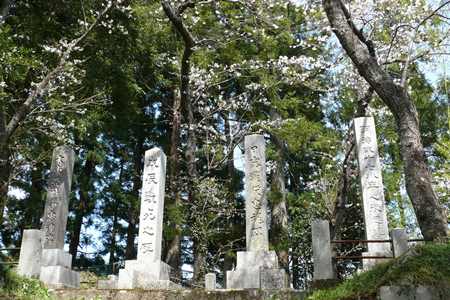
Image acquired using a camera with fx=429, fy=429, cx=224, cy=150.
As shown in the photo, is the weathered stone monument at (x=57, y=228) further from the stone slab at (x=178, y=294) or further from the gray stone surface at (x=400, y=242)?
the gray stone surface at (x=400, y=242)

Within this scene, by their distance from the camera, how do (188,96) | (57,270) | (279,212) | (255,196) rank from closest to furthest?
(57,270), (255,196), (188,96), (279,212)

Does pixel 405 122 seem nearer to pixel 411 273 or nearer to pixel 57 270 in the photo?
pixel 411 273

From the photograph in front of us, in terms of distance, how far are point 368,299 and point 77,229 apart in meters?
16.4

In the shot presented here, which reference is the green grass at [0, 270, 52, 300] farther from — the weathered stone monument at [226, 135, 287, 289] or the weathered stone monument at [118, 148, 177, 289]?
the weathered stone monument at [226, 135, 287, 289]

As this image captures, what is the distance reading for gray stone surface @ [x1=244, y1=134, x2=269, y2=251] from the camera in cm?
787

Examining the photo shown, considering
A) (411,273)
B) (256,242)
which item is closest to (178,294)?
(256,242)

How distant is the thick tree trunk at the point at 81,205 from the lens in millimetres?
17297

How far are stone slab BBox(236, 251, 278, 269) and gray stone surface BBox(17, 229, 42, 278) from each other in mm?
3921

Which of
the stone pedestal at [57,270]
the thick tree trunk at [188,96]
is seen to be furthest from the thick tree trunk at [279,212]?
the stone pedestal at [57,270]

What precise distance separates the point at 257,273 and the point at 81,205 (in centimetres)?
1226

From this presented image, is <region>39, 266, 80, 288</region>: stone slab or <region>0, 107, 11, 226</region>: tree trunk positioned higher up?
<region>0, 107, 11, 226</region>: tree trunk

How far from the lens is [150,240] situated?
807 centimetres

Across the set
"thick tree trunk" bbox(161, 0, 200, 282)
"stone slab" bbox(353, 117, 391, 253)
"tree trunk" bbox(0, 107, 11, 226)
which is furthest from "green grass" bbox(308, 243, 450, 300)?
"thick tree trunk" bbox(161, 0, 200, 282)

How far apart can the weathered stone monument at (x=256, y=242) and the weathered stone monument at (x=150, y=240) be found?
50.1 inches
